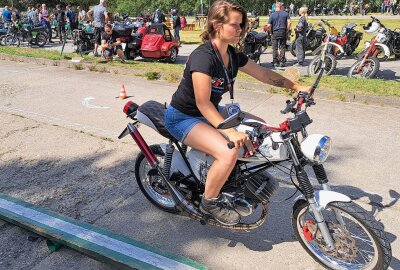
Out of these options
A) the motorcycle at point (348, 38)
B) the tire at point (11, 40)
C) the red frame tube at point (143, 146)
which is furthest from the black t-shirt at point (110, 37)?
the red frame tube at point (143, 146)

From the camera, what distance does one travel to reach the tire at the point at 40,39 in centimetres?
1773

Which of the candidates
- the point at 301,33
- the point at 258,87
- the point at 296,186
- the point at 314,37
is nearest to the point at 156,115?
the point at 296,186

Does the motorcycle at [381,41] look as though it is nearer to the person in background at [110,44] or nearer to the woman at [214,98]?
the person in background at [110,44]

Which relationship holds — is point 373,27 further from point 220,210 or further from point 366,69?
point 220,210

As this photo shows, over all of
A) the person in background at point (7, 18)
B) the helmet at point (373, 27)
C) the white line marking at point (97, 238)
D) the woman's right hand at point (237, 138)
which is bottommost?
the white line marking at point (97, 238)

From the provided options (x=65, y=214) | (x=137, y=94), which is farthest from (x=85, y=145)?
(x=137, y=94)

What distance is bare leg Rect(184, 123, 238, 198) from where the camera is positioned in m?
2.64

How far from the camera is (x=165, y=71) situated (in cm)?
945

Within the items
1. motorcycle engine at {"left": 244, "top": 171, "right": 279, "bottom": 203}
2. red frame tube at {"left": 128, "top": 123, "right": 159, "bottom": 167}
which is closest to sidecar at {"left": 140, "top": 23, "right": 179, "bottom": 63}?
red frame tube at {"left": 128, "top": 123, "right": 159, "bottom": 167}

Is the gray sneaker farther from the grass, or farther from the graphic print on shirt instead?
the grass

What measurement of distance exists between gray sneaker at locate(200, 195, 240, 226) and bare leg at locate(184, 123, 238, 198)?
8 centimetres

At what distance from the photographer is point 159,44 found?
11969 millimetres

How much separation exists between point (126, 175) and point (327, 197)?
2.60m

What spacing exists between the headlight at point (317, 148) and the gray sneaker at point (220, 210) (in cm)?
83
